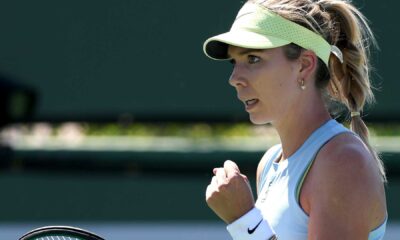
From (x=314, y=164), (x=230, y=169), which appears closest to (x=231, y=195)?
(x=230, y=169)

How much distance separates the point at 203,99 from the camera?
535cm

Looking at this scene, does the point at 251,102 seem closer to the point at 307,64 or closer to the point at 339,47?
the point at 307,64

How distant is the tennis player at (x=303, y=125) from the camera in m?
1.79

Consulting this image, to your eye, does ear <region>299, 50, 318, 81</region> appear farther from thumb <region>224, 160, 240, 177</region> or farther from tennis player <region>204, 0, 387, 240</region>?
thumb <region>224, 160, 240, 177</region>

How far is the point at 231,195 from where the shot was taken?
6.30 ft

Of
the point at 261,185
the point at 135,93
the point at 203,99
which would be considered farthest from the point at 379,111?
the point at 261,185

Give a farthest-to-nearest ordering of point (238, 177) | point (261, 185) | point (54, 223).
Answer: point (54, 223) → point (261, 185) → point (238, 177)

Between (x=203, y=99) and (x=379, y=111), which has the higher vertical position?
(x=203, y=99)

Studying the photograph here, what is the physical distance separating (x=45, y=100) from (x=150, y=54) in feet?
2.03

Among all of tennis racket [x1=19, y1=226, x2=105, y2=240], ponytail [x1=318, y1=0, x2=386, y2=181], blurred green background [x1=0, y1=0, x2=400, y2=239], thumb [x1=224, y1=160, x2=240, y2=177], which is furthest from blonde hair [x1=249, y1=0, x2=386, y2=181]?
blurred green background [x1=0, y1=0, x2=400, y2=239]

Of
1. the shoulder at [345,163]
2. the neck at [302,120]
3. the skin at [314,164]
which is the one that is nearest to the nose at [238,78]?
the skin at [314,164]

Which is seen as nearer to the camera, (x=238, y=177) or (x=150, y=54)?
(x=238, y=177)

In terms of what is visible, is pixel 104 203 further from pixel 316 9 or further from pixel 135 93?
pixel 316 9

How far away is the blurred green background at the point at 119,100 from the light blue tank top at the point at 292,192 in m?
3.21
